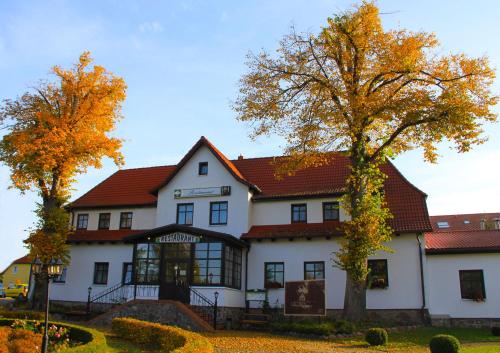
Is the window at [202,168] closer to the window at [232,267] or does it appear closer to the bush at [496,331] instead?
the window at [232,267]

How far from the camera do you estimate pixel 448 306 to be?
22.7m

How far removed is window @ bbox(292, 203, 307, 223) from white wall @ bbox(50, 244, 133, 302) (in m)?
9.75

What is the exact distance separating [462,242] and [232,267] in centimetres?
1164

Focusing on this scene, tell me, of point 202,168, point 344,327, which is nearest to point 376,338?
point 344,327

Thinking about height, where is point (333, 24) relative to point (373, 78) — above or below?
above

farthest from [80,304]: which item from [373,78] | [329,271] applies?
[373,78]

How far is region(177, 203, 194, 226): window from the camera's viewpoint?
89.4ft

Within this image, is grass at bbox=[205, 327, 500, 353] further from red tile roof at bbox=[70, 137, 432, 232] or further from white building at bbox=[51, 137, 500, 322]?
red tile roof at bbox=[70, 137, 432, 232]

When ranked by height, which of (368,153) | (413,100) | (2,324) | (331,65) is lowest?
(2,324)

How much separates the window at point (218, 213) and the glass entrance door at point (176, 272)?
2.85 m

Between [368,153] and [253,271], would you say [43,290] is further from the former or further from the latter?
[368,153]

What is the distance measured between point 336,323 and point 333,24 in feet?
41.4

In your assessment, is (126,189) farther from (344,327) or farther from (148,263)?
(344,327)

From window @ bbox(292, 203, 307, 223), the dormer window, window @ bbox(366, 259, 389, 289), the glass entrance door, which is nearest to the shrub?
window @ bbox(366, 259, 389, 289)
